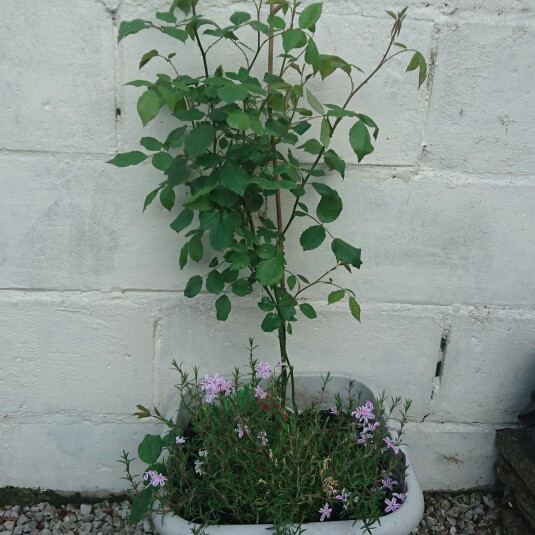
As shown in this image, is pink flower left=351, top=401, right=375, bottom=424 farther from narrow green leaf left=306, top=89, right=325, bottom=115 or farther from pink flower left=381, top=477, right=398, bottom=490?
narrow green leaf left=306, top=89, right=325, bottom=115

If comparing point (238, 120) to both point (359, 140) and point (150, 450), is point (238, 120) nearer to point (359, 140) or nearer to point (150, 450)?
point (359, 140)

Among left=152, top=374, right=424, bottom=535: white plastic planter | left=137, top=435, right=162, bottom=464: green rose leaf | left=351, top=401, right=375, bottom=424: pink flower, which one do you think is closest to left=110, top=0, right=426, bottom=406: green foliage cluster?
left=351, top=401, right=375, bottom=424: pink flower

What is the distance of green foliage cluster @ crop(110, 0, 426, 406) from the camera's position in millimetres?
1246

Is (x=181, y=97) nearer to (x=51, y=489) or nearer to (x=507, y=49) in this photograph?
(x=507, y=49)

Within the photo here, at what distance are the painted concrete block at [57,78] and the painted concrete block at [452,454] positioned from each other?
131cm

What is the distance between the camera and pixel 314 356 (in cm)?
182

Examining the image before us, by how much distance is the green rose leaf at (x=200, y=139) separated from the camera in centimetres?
132

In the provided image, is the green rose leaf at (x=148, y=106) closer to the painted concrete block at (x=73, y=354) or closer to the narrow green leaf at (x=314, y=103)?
the narrow green leaf at (x=314, y=103)

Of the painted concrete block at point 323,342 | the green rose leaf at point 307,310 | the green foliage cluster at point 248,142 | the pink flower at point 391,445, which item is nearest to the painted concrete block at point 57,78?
the green foliage cluster at point 248,142

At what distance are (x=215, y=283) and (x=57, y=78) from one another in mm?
676

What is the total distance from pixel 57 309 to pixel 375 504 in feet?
3.37

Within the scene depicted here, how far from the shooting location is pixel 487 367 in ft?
6.09

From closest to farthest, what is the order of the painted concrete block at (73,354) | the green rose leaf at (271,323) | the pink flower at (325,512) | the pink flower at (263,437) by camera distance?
the pink flower at (325,512) → the pink flower at (263,437) → the green rose leaf at (271,323) → the painted concrete block at (73,354)

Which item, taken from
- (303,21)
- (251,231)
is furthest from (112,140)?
(303,21)
